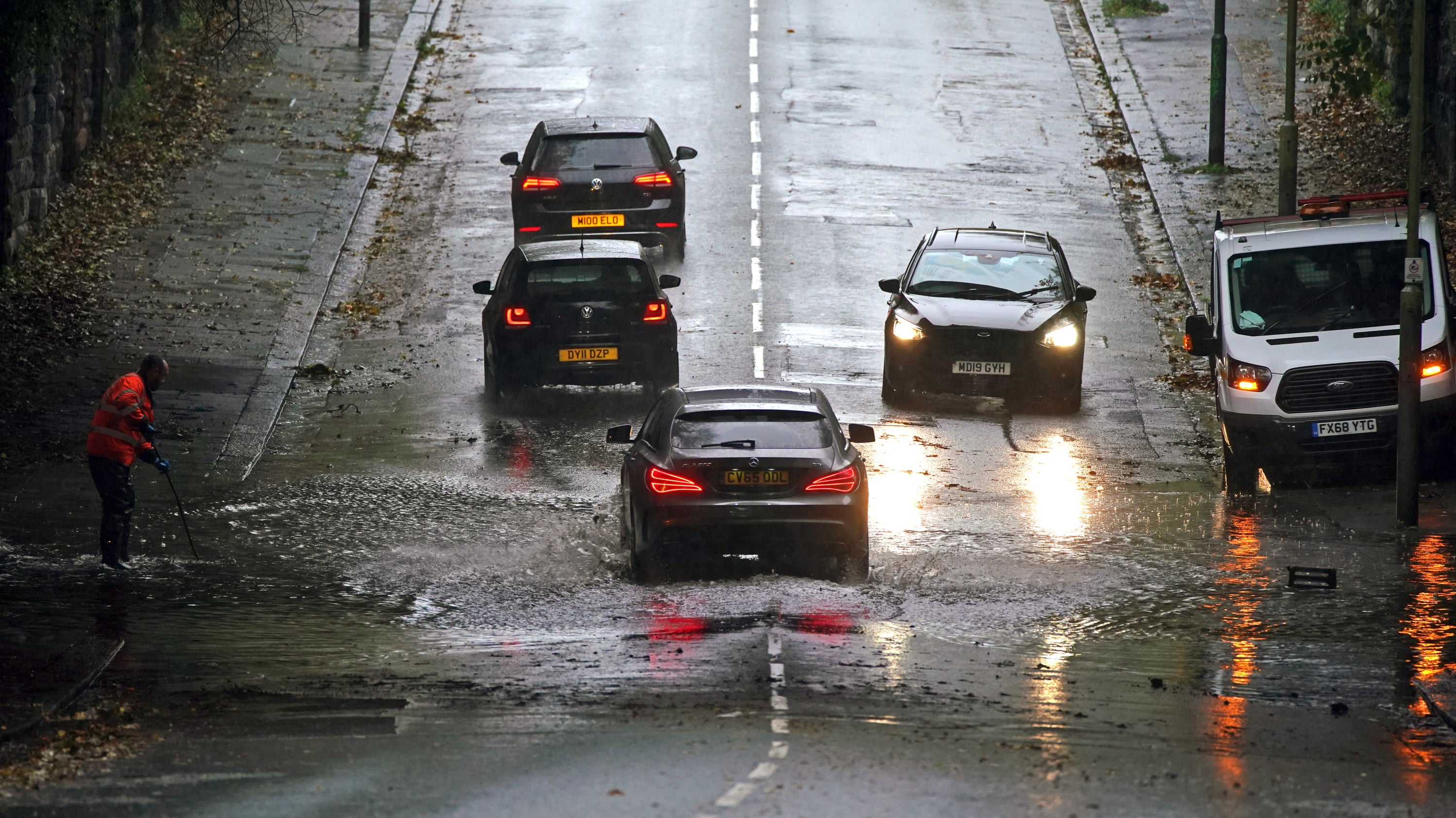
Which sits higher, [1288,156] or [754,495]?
[1288,156]

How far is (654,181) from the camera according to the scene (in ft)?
79.9

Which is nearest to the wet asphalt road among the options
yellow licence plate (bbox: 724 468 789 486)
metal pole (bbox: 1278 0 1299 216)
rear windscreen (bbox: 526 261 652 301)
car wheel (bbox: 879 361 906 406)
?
car wheel (bbox: 879 361 906 406)

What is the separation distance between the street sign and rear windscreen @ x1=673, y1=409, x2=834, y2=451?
5.49 m

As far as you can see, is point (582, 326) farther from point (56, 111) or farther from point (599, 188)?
point (56, 111)

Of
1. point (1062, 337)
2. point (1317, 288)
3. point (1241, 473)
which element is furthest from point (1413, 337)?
point (1062, 337)

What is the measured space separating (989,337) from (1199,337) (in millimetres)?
3000

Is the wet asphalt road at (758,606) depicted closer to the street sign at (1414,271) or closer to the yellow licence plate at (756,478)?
the yellow licence plate at (756,478)

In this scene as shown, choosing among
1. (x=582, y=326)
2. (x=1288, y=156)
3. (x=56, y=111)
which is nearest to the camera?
(x=582, y=326)

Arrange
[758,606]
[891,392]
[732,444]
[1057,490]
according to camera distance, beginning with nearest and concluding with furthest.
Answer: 1. [758,606]
2. [732,444]
3. [1057,490]
4. [891,392]

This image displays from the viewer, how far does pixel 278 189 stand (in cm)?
2711

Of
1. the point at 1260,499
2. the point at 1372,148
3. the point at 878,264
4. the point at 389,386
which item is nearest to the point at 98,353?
the point at 389,386

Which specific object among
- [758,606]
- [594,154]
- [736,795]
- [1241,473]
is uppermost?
[594,154]

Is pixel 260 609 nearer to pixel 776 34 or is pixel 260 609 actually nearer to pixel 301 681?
pixel 301 681

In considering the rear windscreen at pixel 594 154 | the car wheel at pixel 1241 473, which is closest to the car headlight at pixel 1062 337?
the car wheel at pixel 1241 473
